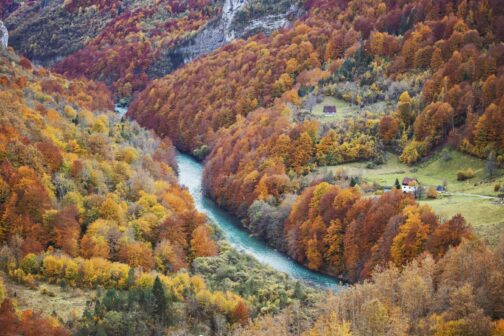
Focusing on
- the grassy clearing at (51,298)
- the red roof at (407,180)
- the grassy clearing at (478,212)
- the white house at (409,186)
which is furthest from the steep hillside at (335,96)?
the grassy clearing at (51,298)

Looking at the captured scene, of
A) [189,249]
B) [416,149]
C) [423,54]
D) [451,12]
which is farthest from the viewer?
[451,12]

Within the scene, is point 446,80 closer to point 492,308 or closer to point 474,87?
point 474,87

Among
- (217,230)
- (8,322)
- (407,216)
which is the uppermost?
(8,322)

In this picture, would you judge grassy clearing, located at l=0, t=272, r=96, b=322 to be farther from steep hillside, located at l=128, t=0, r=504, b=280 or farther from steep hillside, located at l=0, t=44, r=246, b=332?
steep hillside, located at l=128, t=0, r=504, b=280

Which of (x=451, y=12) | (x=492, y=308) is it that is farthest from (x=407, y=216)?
(x=451, y=12)

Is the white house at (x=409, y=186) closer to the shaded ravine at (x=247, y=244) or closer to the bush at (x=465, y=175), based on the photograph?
the bush at (x=465, y=175)

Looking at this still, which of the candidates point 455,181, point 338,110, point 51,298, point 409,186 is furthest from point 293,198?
point 51,298

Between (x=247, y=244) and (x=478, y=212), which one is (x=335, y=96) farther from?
(x=478, y=212)

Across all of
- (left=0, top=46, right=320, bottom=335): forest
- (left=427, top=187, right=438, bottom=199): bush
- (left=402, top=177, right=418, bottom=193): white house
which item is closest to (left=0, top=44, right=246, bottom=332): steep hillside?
(left=0, top=46, right=320, bottom=335): forest
